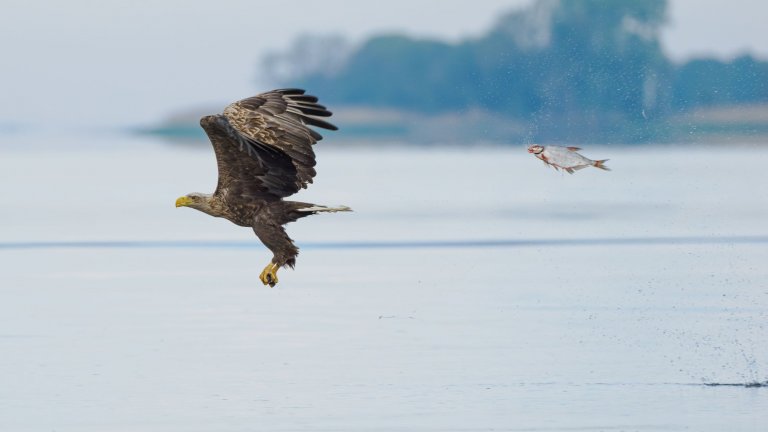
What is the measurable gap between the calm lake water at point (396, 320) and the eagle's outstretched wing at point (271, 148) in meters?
1.18

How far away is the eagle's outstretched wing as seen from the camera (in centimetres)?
1326

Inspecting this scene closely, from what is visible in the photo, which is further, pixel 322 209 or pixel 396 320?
pixel 396 320

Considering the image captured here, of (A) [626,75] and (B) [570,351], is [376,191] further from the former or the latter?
(A) [626,75]

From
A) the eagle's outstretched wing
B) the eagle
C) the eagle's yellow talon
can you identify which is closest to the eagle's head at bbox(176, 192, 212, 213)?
the eagle

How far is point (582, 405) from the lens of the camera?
11.1 m

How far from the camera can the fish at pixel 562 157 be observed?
37.0ft

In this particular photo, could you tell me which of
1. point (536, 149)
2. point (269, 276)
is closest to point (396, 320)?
point (269, 276)

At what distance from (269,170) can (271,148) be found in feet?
0.61

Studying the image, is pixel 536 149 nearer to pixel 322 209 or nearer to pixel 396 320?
pixel 322 209

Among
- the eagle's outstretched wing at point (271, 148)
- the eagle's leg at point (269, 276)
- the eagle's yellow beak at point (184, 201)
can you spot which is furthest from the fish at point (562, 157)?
the eagle's yellow beak at point (184, 201)

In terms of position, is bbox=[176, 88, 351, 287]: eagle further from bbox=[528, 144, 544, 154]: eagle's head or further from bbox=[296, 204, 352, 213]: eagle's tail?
bbox=[528, 144, 544, 154]: eagle's head

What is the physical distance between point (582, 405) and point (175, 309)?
544 centimetres

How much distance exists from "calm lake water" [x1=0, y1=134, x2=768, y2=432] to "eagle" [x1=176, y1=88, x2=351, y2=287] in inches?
34.3

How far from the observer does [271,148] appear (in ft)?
44.2
